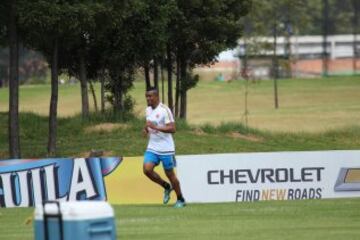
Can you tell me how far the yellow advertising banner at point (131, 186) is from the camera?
20.1 meters

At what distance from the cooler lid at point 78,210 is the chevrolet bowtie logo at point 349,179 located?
43.1 ft

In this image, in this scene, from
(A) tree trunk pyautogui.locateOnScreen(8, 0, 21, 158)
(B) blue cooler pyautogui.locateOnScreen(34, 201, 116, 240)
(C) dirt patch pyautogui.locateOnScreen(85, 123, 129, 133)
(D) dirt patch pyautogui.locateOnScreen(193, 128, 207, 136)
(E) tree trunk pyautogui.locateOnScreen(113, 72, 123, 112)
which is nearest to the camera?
(B) blue cooler pyautogui.locateOnScreen(34, 201, 116, 240)

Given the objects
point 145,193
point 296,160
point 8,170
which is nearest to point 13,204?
point 8,170

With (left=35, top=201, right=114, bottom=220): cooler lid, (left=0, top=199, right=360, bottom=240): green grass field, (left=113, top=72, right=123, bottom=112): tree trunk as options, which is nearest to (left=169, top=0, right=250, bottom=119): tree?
(left=113, top=72, right=123, bottom=112): tree trunk

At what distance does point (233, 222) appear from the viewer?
14172 mm

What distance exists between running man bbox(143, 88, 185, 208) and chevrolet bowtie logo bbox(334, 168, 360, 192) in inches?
204

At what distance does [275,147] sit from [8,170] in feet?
51.5

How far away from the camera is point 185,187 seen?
66.9 feet

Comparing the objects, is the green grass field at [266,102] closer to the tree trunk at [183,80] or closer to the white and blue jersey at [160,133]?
A: the tree trunk at [183,80]

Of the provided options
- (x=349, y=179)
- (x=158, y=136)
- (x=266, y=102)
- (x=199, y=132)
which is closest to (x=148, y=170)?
(x=158, y=136)

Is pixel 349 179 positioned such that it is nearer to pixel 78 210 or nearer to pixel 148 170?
pixel 148 170

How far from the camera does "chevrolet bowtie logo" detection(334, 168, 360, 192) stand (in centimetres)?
2077

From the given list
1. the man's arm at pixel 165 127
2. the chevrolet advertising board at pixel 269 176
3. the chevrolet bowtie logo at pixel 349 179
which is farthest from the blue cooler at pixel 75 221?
the chevrolet bowtie logo at pixel 349 179

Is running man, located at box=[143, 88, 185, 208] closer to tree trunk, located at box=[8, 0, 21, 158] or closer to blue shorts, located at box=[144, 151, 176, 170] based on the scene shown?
blue shorts, located at box=[144, 151, 176, 170]
